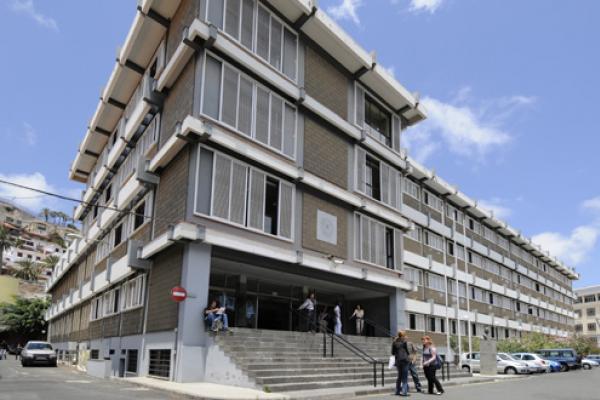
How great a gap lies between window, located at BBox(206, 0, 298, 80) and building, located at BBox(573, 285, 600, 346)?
362 ft

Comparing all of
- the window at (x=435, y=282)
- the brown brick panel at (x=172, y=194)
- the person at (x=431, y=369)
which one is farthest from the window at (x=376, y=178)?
the window at (x=435, y=282)

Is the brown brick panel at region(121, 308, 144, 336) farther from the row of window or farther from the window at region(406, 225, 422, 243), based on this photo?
the window at region(406, 225, 422, 243)

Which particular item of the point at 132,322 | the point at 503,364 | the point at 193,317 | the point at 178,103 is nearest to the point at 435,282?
the point at 503,364

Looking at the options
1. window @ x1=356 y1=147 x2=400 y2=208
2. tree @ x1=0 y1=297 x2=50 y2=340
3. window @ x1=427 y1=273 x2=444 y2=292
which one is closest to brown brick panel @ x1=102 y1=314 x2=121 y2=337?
window @ x1=356 y1=147 x2=400 y2=208

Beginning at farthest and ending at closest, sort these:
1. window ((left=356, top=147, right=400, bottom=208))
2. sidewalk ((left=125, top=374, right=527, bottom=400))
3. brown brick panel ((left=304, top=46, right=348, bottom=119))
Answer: window ((left=356, top=147, right=400, bottom=208)) → brown brick panel ((left=304, top=46, right=348, bottom=119)) → sidewalk ((left=125, top=374, right=527, bottom=400))

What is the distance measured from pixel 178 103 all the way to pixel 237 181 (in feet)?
12.9

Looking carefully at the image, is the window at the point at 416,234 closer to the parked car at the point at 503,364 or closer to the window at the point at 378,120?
the parked car at the point at 503,364

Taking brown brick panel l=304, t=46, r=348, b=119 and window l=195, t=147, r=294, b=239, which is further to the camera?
brown brick panel l=304, t=46, r=348, b=119

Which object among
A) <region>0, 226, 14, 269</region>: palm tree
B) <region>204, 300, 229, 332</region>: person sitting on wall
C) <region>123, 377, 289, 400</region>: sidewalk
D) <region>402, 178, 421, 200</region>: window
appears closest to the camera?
<region>123, 377, 289, 400</region>: sidewalk

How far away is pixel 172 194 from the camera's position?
1925 centimetres

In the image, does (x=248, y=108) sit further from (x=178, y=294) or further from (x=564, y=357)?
(x=564, y=357)

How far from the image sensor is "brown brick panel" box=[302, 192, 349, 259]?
21.9m

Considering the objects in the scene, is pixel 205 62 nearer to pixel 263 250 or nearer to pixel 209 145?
pixel 209 145

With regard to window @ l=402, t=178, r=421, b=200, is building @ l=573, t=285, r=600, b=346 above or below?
below
